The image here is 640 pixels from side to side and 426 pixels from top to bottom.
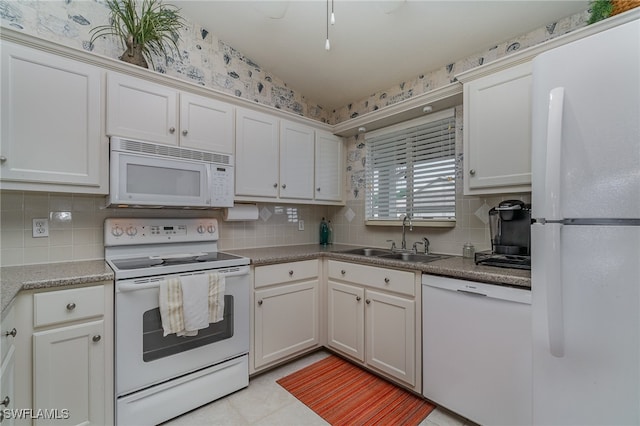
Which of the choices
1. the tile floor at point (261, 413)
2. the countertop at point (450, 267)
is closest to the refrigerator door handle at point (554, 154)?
the countertop at point (450, 267)

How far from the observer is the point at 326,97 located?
3.20 metres

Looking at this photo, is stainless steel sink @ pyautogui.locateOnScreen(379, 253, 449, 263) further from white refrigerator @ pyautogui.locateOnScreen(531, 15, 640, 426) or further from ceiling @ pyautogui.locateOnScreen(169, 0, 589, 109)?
ceiling @ pyautogui.locateOnScreen(169, 0, 589, 109)

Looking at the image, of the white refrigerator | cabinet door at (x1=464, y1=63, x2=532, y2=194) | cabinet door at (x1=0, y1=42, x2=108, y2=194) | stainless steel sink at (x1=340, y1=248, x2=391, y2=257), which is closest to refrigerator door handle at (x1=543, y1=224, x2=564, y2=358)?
the white refrigerator

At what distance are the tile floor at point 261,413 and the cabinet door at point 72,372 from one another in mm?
453

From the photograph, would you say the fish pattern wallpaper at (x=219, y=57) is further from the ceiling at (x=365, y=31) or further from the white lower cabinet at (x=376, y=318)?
the white lower cabinet at (x=376, y=318)

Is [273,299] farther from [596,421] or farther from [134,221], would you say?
[596,421]

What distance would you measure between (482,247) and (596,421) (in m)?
1.26

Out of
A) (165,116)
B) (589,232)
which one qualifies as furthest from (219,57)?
(589,232)

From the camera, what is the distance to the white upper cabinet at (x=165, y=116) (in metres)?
1.79

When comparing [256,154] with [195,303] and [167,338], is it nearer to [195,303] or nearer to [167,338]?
[195,303]

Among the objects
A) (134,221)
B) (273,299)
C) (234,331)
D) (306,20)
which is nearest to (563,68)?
(306,20)

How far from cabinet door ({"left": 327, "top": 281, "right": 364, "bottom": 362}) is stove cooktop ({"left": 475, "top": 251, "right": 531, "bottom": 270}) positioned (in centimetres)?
86

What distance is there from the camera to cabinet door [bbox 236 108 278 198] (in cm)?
235

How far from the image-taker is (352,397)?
193 centimetres
